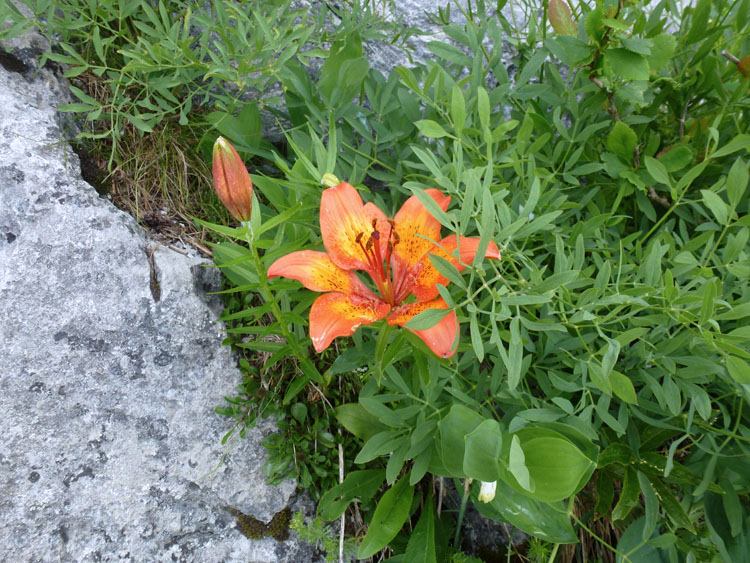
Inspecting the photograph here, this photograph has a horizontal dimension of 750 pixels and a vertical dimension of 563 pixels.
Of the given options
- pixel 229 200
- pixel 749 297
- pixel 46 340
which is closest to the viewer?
pixel 229 200

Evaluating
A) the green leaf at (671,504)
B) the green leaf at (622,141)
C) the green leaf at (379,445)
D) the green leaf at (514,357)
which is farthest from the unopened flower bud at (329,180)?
the green leaf at (671,504)

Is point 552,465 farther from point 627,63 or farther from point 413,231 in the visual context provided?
point 627,63

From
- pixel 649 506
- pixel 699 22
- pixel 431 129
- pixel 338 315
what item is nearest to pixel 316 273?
pixel 338 315

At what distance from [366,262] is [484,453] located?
1.19 feet

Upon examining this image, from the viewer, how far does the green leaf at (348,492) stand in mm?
1167

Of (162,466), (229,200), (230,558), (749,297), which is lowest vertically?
(230,558)

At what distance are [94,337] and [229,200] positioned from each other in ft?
1.84

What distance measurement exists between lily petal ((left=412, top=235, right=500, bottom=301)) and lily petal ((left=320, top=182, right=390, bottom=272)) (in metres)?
0.07

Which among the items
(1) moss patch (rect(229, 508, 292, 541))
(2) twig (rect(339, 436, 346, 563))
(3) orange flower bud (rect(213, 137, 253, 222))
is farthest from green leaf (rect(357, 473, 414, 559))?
(3) orange flower bud (rect(213, 137, 253, 222))

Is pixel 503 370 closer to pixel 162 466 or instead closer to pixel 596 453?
pixel 596 453

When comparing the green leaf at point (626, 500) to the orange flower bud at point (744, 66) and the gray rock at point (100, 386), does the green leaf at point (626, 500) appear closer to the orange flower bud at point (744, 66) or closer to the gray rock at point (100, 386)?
the gray rock at point (100, 386)

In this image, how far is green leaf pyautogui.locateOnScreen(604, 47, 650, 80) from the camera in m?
0.93

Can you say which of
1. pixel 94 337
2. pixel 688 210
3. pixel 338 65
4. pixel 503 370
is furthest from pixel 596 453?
pixel 94 337

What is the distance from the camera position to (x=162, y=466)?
1.19 meters
